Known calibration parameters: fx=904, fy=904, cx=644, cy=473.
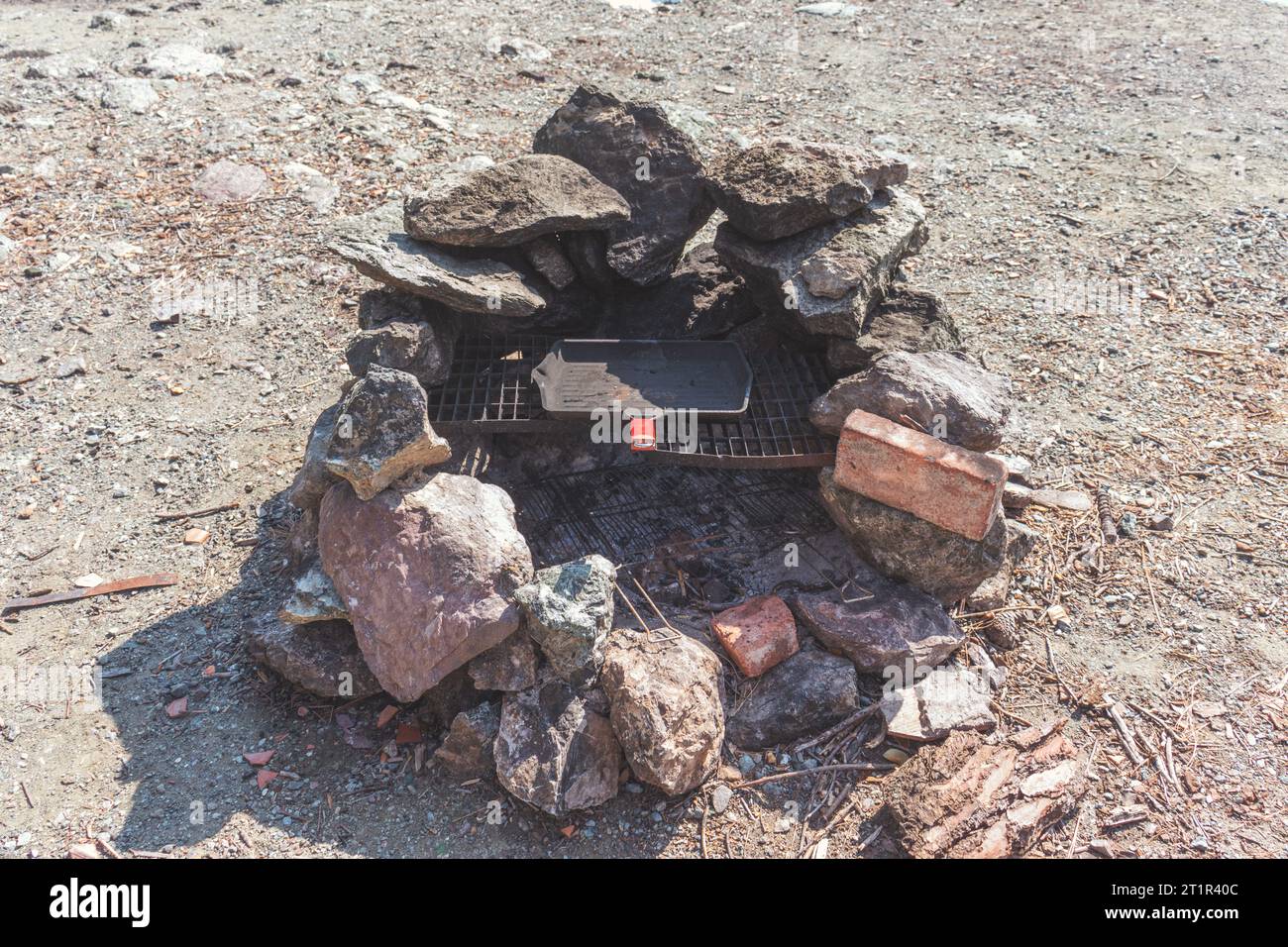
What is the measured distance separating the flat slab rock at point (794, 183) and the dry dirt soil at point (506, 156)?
1922mm

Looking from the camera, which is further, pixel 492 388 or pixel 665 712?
pixel 492 388

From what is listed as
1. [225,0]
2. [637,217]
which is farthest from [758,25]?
[637,217]

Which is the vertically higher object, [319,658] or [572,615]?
[572,615]

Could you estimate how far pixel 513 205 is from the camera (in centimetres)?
457

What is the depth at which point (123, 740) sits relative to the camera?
12.9 feet

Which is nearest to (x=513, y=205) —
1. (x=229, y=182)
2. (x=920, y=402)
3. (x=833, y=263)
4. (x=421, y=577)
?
(x=833, y=263)

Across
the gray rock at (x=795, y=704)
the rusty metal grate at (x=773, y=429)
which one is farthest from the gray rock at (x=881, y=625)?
the rusty metal grate at (x=773, y=429)

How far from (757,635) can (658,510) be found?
0.98 metres

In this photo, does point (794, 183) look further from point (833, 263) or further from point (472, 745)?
point (472, 745)

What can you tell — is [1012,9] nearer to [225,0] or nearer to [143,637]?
[225,0]

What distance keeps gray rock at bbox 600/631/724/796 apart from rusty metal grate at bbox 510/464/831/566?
2.45ft

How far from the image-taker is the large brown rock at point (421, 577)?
3.75m
